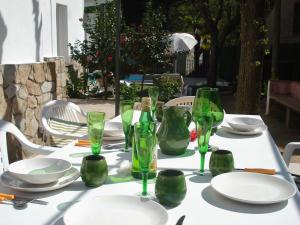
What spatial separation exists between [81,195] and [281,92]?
716 centimetres

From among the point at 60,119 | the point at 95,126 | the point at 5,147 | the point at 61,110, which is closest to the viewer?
the point at 95,126

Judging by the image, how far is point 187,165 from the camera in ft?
6.03

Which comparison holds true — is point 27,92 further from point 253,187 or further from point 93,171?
point 253,187

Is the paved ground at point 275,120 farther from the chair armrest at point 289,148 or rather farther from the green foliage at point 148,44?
the chair armrest at point 289,148

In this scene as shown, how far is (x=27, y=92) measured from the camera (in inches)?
175

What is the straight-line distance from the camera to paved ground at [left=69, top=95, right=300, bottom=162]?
18.8 feet

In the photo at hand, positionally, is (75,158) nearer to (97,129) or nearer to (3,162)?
(97,129)

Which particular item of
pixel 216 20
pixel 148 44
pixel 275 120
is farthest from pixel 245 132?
pixel 216 20

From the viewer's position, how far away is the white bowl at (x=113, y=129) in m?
2.31

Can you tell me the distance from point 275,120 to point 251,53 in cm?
287

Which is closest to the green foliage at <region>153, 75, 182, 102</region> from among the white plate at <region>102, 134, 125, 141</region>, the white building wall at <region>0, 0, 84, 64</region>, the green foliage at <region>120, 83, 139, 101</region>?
the green foliage at <region>120, 83, 139, 101</region>

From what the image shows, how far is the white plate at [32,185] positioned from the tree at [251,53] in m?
3.58

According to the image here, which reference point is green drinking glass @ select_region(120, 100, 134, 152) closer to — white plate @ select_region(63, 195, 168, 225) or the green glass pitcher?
the green glass pitcher

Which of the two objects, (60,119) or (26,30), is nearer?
(60,119)
